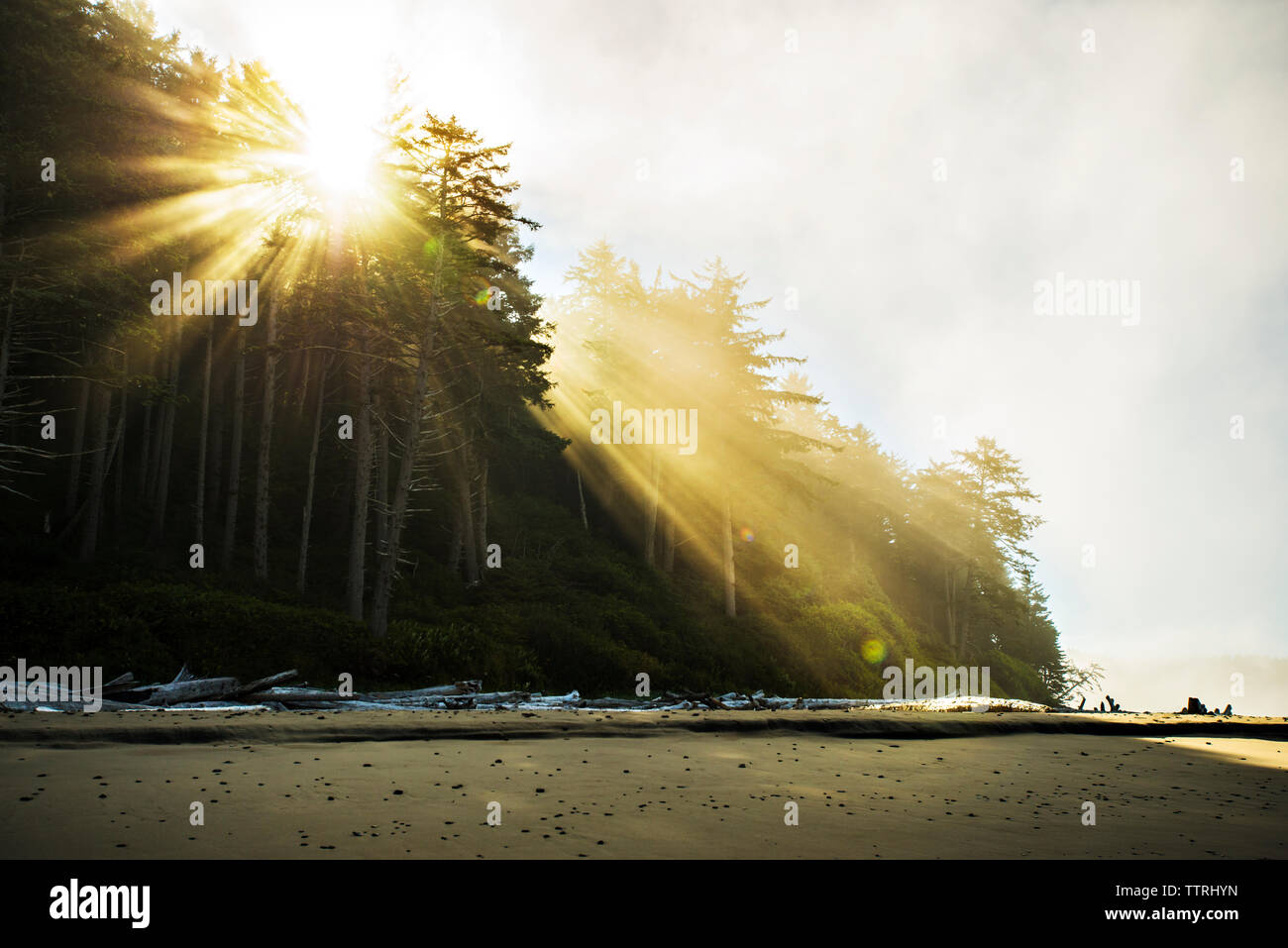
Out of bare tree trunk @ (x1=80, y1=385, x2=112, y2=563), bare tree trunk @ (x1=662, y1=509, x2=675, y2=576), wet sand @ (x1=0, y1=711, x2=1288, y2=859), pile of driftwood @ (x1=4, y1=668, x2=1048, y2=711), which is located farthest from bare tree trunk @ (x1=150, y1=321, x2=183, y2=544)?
bare tree trunk @ (x1=662, y1=509, x2=675, y2=576)

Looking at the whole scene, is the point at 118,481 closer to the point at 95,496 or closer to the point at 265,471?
the point at 95,496

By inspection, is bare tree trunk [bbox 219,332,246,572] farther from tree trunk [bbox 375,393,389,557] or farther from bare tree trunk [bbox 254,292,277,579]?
tree trunk [bbox 375,393,389,557]

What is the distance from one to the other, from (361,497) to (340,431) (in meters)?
5.06

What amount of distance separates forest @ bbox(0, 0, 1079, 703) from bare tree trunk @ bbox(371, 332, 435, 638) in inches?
4.7

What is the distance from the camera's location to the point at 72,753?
6.58m

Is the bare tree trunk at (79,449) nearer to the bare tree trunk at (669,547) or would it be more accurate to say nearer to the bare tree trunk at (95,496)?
the bare tree trunk at (95,496)

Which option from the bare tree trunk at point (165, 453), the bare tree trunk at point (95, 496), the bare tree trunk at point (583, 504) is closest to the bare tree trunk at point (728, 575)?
the bare tree trunk at point (583, 504)

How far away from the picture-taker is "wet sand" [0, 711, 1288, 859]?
4188 mm

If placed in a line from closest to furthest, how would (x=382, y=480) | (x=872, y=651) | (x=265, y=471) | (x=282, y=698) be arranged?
(x=282, y=698) < (x=265, y=471) < (x=382, y=480) < (x=872, y=651)

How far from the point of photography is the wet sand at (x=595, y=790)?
4.19 meters

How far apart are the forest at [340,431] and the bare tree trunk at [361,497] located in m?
0.09

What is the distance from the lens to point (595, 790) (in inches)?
226

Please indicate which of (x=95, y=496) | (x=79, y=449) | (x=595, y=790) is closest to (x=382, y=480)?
(x=95, y=496)
